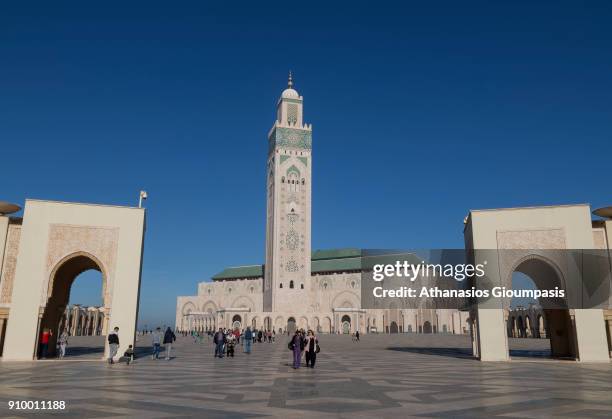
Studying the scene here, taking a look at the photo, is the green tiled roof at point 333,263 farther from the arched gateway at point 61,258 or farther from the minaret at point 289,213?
the arched gateway at point 61,258

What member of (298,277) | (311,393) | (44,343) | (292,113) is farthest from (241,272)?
(311,393)

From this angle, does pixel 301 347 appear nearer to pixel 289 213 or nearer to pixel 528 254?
pixel 528 254

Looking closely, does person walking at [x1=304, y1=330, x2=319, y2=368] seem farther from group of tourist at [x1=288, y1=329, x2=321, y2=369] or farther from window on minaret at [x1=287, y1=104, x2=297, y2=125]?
window on minaret at [x1=287, y1=104, x2=297, y2=125]

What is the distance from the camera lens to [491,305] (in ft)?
57.2

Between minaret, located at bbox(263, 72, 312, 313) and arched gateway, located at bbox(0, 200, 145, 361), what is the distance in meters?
43.0

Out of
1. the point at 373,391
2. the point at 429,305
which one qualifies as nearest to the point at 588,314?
the point at 373,391

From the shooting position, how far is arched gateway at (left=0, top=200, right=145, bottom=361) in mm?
16156

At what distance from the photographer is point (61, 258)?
16.8 m

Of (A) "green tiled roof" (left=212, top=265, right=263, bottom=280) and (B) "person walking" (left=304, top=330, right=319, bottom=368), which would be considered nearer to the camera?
(B) "person walking" (left=304, top=330, right=319, bottom=368)

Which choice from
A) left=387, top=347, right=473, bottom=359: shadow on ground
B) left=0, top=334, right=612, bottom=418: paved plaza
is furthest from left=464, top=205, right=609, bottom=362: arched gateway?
left=0, top=334, right=612, bottom=418: paved plaza

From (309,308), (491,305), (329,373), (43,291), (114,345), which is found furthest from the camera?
(309,308)

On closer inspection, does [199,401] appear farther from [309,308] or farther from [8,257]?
[309,308]

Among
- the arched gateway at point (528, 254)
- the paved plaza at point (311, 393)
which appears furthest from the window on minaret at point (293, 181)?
the paved plaza at point (311, 393)

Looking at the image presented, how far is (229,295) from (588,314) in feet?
213
